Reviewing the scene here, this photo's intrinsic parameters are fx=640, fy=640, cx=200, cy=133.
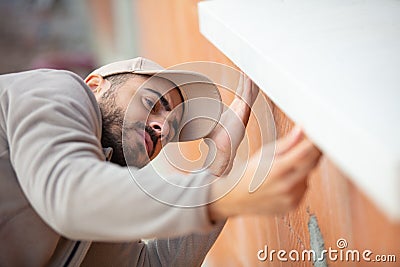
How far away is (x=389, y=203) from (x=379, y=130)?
0.05m

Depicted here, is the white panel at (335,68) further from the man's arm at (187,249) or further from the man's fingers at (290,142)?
the man's arm at (187,249)

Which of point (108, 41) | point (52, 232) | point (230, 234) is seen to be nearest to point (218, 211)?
point (52, 232)

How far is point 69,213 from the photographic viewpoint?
0.53m

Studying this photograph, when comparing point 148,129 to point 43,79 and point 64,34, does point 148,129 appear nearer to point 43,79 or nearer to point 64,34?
point 43,79

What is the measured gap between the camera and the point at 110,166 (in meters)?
0.54

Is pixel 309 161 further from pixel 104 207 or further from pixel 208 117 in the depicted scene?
pixel 208 117

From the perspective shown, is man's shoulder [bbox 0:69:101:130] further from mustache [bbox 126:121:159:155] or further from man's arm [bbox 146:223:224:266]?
man's arm [bbox 146:223:224:266]

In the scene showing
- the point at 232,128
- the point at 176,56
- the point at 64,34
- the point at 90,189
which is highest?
the point at 90,189

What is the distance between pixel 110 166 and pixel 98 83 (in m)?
0.30

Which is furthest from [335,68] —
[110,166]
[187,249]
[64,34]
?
[64,34]

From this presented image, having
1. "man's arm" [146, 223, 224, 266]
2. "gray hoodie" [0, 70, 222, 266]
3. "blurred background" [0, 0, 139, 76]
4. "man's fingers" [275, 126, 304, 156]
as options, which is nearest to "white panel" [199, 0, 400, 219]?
"man's fingers" [275, 126, 304, 156]

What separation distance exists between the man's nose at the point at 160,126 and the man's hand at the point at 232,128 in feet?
0.26

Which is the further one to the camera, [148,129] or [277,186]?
[148,129]

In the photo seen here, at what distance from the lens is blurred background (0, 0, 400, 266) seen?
2.27ft
